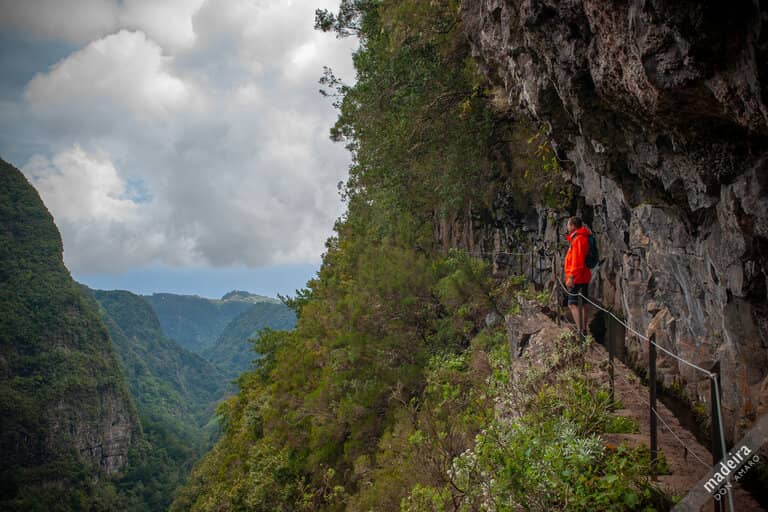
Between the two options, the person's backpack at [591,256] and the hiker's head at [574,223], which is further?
the hiker's head at [574,223]

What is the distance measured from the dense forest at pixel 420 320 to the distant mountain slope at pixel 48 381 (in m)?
79.6

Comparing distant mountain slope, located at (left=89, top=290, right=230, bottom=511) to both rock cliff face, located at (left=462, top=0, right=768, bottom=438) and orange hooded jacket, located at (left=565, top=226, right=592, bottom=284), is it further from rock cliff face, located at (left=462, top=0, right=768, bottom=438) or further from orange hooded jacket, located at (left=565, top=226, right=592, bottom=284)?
rock cliff face, located at (left=462, top=0, right=768, bottom=438)

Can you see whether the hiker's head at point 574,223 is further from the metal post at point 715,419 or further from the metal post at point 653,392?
the metal post at point 715,419

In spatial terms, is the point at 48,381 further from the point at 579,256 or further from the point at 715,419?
the point at 715,419

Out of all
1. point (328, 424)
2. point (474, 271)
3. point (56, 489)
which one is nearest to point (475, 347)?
point (474, 271)

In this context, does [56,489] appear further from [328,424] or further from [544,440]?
[544,440]

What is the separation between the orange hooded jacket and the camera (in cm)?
620

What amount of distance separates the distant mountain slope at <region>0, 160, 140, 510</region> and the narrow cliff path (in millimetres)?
89134

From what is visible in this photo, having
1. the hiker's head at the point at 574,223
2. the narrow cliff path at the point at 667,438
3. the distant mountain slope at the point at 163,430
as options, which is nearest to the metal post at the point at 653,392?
the narrow cliff path at the point at 667,438

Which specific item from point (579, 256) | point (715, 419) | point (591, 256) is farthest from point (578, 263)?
point (715, 419)

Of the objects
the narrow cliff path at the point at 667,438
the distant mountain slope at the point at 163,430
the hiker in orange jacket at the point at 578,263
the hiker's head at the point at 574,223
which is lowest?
the distant mountain slope at the point at 163,430

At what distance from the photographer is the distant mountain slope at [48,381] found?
254 ft

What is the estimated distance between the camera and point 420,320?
12.8 m

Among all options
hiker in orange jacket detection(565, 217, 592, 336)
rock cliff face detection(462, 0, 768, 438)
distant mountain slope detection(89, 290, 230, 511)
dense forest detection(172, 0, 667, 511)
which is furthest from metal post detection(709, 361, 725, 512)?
distant mountain slope detection(89, 290, 230, 511)
